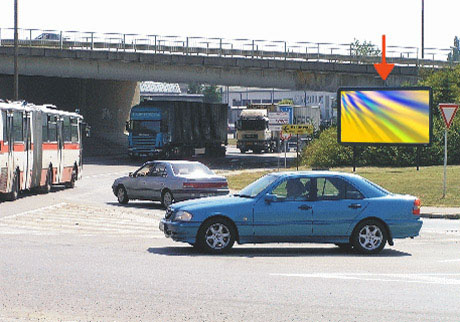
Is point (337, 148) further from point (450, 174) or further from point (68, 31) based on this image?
point (68, 31)

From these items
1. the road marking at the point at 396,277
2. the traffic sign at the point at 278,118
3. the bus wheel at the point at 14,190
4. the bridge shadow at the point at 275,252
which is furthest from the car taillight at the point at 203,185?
the road marking at the point at 396,277

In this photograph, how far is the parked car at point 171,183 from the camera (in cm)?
2888

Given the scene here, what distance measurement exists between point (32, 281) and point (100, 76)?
2250 inches

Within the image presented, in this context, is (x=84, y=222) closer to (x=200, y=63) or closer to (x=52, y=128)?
(x=52, y=128)

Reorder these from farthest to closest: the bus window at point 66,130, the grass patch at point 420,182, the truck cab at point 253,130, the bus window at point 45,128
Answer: the truck cab at point 253,130
the bus window at point 66,130
the bus window at point 45,128
the grass patch at point 420,182

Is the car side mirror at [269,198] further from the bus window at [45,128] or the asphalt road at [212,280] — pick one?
the bus window at [45,128]

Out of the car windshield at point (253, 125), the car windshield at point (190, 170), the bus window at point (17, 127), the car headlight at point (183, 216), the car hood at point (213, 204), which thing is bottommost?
the car headlight at point (183, 216)

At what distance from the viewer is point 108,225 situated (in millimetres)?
23578

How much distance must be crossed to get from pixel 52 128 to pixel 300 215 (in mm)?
21165

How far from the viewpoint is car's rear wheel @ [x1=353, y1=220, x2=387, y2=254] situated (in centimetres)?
1711

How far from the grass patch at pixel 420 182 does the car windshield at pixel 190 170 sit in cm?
679

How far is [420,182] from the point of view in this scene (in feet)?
123

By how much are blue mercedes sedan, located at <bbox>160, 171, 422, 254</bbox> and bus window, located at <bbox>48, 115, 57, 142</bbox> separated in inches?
772

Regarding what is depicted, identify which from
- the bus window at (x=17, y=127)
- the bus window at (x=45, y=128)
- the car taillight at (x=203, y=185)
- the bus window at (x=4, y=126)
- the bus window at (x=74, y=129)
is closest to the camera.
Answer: the car taillight at (x=203, y=185)
